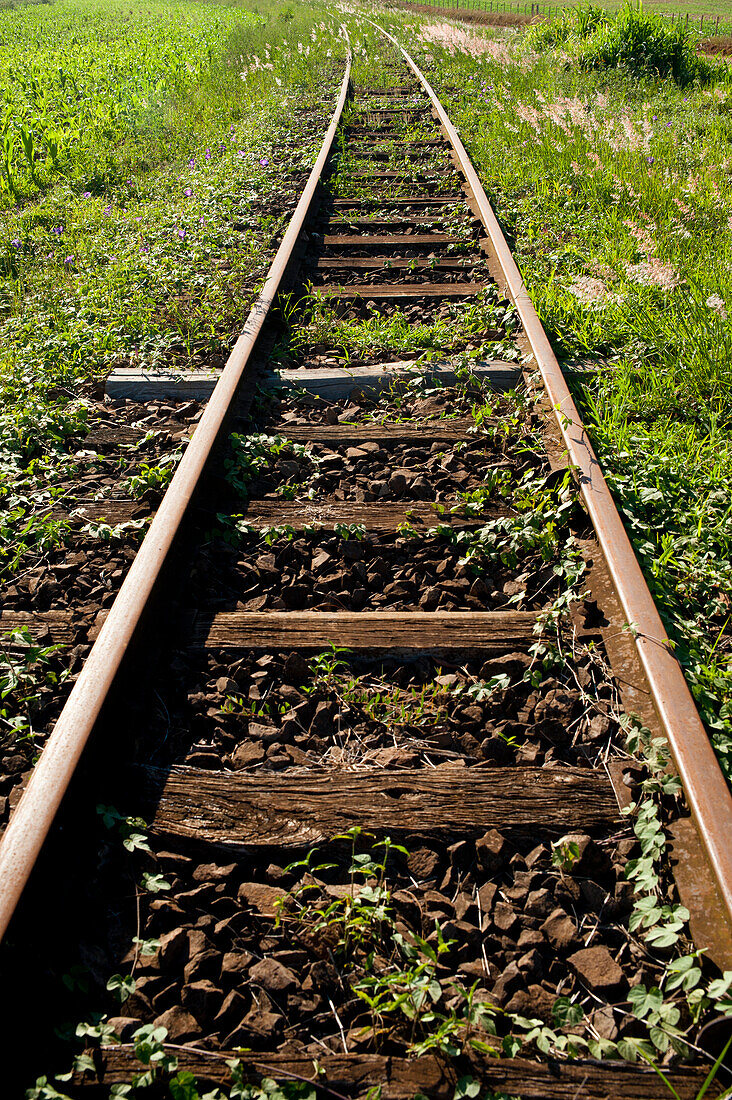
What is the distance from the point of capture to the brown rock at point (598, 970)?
160cm

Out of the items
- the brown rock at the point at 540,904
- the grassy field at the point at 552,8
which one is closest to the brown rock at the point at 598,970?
the brown rock at the point at 540,904

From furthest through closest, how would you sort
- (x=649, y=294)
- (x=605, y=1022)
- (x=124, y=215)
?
(x=124, y=215) < (x=649, y=294) < (x=605, y=1022)

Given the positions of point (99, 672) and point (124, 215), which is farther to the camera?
point (124, 215)

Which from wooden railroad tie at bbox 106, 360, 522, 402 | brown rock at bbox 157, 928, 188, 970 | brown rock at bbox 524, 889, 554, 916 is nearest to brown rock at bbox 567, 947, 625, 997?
brown rock at bbox 524, 889, 554, 916

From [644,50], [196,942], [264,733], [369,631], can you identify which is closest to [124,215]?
[369,631]

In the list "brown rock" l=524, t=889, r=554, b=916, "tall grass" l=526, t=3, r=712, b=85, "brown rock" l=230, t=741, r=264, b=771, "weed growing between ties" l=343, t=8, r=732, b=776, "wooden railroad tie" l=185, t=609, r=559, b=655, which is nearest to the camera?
"brown rock" l=524, t=889, r=554, b=916

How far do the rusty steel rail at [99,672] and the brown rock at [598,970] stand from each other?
120 centimetres

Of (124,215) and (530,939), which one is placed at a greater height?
(124,215)

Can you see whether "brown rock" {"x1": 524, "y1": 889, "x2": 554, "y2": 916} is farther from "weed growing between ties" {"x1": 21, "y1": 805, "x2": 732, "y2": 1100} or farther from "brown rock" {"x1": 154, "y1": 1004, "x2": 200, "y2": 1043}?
"brown rock" {"x1": 154, "y1": 1004, "x2": 200, "y2": 1043}

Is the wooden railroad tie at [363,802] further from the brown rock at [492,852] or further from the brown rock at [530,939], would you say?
the brown rock at [530,939]

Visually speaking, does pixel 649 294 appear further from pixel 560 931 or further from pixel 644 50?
pixel 644 50

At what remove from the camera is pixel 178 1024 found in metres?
1.57

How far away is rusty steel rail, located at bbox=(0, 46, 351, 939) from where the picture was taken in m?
1.66

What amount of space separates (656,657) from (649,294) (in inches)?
134
